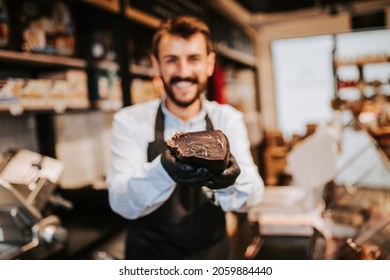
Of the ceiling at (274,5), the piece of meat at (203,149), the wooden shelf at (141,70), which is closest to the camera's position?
the piece of meat at (203,149)

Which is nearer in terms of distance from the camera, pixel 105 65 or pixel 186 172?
pixel 186 172

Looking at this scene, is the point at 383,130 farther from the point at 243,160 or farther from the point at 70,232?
the point at 70,232

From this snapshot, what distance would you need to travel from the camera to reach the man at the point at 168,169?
0.97 metres

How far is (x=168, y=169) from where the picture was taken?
77 centimetres

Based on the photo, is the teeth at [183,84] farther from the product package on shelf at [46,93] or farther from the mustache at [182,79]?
the product package on shelf at [46,93]

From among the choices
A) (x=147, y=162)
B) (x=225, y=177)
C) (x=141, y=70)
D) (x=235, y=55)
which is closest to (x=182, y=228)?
(x=147, y=162)

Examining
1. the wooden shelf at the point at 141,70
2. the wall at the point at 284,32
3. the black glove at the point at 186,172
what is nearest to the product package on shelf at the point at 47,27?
the wooden shelf at the point at 141,70

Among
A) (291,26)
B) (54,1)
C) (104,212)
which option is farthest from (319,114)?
(54,1)

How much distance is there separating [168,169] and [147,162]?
32 cm

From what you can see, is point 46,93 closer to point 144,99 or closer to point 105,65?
point 105,65

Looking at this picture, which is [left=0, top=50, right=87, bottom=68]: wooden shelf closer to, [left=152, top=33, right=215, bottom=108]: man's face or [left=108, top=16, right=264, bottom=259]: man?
[left=108, top=16, right=264, bottom=259]: man

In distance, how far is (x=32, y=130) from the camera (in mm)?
2061

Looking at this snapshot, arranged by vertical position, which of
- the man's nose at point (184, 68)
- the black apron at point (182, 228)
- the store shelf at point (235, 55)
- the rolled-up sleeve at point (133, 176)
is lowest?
the black apron at point (182, 228)

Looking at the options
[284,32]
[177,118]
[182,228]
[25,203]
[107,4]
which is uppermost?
[107,4]
